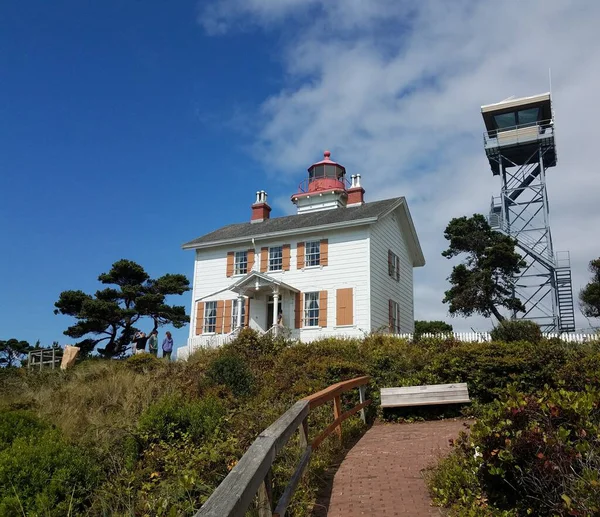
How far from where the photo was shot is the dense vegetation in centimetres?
452

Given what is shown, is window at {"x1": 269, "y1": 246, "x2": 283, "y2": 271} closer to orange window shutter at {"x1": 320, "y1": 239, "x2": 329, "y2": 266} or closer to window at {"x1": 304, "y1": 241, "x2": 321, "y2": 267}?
window at {"x1": 304, "y1": 241, "x2": 321, "y2": 267}

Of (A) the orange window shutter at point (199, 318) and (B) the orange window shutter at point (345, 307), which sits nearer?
(B) the orange window shutter at point (345, 307)

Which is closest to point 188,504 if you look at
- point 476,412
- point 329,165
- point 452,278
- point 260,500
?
point 260,500

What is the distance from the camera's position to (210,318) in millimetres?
24656

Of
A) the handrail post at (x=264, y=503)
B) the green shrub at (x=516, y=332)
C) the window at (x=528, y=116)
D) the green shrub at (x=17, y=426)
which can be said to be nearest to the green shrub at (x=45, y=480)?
the green shrub at (x=17, y=426)

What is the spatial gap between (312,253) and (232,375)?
462 inches

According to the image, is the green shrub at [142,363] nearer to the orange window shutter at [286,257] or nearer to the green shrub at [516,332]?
the orange window shutter at [286,257]

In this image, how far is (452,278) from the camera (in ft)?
91.4

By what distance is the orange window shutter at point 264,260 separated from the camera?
24.3 m

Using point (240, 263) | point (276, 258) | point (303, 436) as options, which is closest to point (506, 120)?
point (276, 258)

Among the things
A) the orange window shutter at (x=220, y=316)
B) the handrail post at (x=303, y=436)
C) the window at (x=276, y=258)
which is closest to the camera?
the handrail post at (x=303, y=436)

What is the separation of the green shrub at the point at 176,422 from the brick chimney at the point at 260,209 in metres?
20.6

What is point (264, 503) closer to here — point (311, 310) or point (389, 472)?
point (389, 472)

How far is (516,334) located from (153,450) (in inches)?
477
